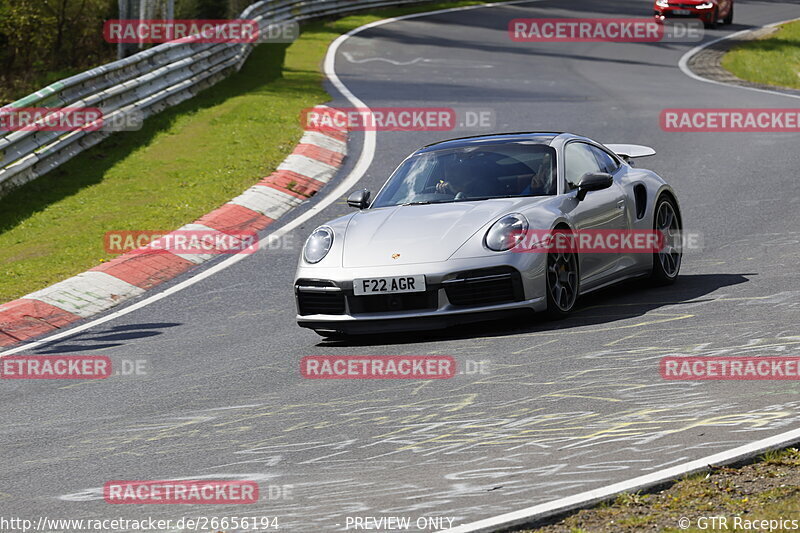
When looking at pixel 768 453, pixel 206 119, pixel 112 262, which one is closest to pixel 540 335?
pixel 768 453

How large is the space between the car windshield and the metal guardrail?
6.22 m

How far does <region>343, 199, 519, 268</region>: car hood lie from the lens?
8.51m

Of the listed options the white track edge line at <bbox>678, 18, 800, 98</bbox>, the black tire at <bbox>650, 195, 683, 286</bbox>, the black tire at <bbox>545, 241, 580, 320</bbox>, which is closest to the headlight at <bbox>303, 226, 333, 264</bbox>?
the black tire at <bbox>545, 241, 580, 320</bbox>

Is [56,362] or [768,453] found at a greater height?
[768,453]

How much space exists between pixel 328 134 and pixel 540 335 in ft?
31.6

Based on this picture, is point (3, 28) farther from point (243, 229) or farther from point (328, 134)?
point (243, 229)

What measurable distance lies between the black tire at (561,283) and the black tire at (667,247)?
1.22 metres

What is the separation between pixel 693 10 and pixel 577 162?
1054 inches

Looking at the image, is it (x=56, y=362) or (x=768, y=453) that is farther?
(x=56, y=362)

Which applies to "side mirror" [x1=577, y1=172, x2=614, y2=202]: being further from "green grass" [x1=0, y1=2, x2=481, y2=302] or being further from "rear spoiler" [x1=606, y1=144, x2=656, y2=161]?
"green grass" [x1=0, y1=2, x2=481, y2=302]

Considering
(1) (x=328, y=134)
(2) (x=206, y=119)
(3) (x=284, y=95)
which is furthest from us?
(3) (x=284, y=95)

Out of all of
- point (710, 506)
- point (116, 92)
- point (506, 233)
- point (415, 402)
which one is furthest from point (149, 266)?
point (710, 506)

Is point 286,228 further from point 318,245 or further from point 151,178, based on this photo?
point 318,245

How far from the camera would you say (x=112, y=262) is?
1173cm
